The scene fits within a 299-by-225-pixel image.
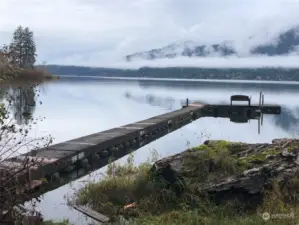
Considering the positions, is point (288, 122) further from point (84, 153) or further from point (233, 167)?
point (233, 167)

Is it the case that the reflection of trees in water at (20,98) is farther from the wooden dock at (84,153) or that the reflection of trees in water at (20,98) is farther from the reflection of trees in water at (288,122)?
the reflection of trees in water at (288,122)

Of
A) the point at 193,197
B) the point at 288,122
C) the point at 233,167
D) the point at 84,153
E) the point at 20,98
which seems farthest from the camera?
the point at 288,122

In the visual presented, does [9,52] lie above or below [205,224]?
above

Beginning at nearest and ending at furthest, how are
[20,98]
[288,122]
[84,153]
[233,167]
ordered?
[233,167], [84,153], [20,98], [288,122]

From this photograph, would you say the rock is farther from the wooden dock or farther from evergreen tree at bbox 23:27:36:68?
evergreen tree at bbox 23:27:36:68

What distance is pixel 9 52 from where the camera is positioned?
605cm

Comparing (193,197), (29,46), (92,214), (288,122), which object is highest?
(29,46)

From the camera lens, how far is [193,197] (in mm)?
7867

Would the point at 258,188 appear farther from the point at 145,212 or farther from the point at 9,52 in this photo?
the point at 9,52

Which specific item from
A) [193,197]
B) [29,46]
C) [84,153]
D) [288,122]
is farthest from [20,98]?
[29,46]

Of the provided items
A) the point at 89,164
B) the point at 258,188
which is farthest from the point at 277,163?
the point at 89,164

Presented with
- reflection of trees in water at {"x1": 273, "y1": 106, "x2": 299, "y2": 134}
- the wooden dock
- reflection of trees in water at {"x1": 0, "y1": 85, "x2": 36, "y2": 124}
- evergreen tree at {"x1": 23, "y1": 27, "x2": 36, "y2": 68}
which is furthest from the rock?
evergreen tree at {"x1": 23, "y1": 27, "x2": 36, "y2": 68}

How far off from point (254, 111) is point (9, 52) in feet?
109

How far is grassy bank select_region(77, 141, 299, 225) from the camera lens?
23.6ft
